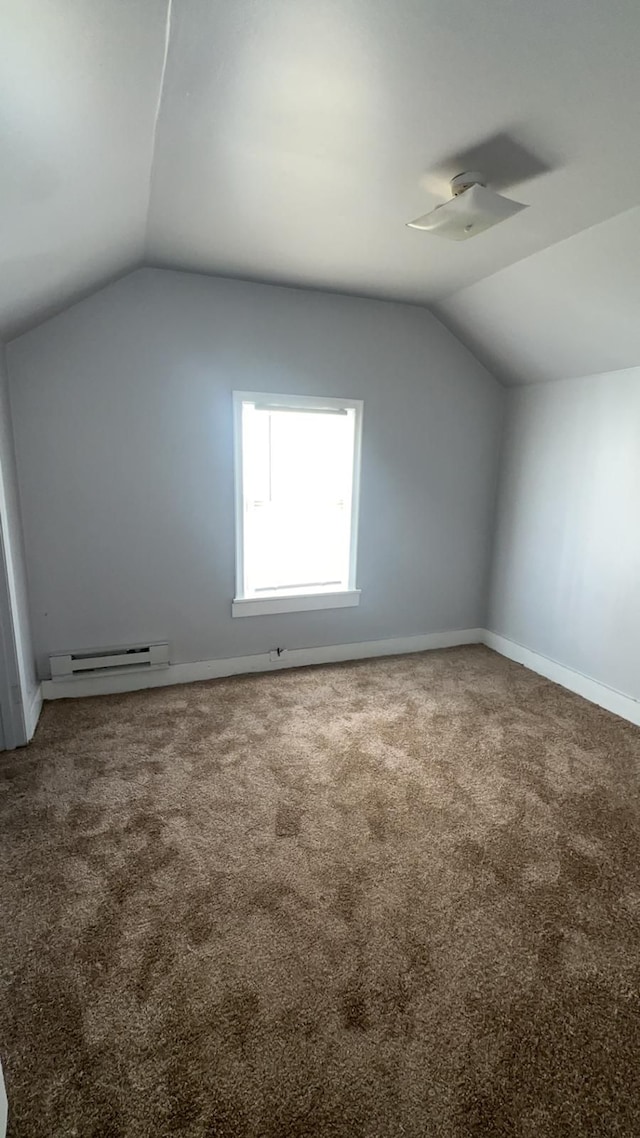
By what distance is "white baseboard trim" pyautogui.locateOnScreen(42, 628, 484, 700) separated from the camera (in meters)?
3.11

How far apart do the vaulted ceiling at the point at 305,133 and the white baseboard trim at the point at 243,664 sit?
6.66ft

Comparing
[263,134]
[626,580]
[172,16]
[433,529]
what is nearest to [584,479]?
[626,580]

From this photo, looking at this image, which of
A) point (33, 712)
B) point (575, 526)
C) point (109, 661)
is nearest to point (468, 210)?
point (575, 526)

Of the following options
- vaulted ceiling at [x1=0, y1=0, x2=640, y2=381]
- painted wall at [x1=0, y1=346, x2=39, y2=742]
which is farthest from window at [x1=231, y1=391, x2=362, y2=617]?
painted wall at [x1=0, y1=346, x2=39, y2=742]

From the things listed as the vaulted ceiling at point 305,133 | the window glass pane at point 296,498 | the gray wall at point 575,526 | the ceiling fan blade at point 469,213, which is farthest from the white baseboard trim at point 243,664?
the ceiling fan blade at point 469,213

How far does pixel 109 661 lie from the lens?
3.12m

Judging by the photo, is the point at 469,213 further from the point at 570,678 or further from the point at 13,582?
the point at 570,678

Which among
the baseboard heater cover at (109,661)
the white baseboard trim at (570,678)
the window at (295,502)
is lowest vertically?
the white baseboard trim at (570,678)

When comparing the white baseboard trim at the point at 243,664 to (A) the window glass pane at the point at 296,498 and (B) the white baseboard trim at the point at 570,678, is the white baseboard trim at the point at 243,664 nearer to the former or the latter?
(B) the white baseboard trim at the point at 570,678

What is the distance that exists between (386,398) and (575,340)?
1.21m

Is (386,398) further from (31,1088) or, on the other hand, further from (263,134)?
(31,1088)

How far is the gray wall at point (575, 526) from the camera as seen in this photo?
3.01 m

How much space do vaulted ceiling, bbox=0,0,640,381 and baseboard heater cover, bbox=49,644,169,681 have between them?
6.01 ft

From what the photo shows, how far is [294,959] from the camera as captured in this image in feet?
4.98
